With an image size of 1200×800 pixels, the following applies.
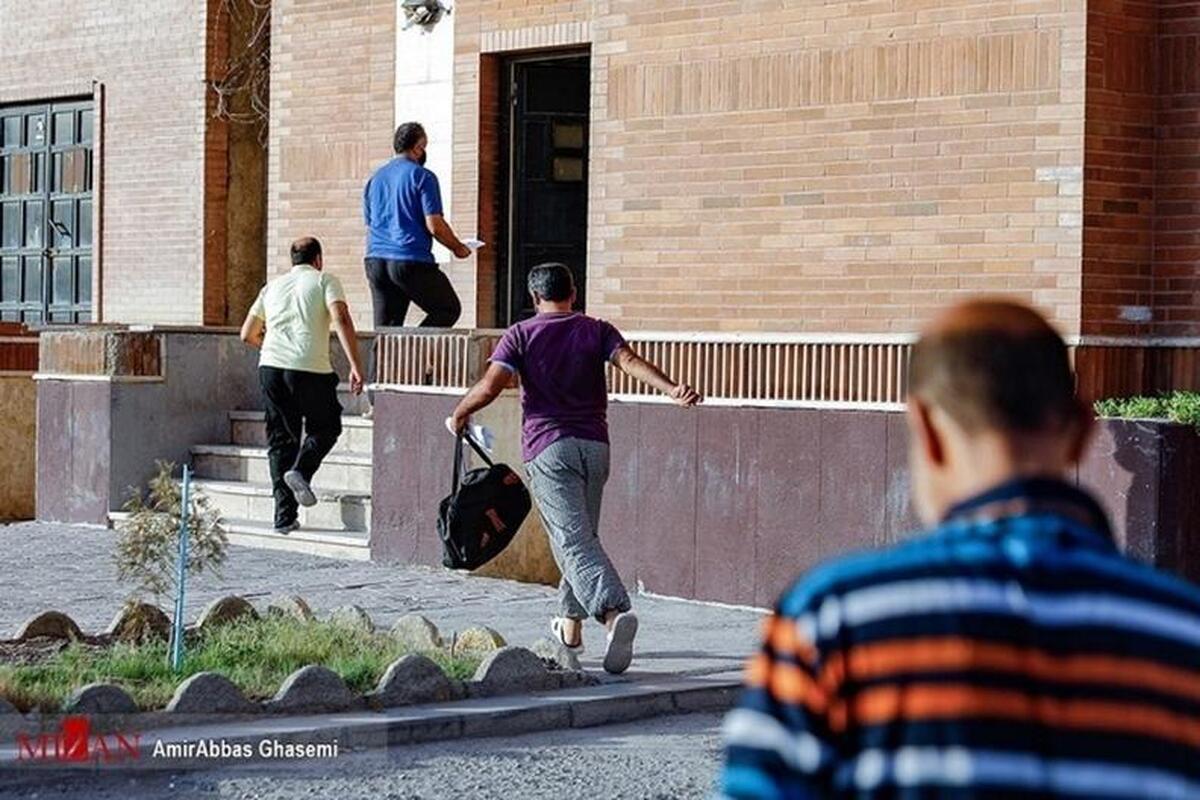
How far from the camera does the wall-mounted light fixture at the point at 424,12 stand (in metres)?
16.5

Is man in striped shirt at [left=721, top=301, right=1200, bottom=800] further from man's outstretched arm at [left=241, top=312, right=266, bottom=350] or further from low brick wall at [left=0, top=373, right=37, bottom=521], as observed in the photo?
low brick wall at [left=0, top=373, right=37, bottom=521]

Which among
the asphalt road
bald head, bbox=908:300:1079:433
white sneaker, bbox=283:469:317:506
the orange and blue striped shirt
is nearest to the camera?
the orange and blue striped shirt

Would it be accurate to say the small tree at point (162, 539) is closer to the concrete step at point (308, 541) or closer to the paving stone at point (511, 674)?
the paving stone at point (511, 674)

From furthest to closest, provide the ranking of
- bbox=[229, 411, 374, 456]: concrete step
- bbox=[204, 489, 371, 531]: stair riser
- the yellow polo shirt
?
bbox=[229, 411, 374, 456]: concrete step → bbox=[204, 489, 371, 531]: stair riser → the yellow polo shirt

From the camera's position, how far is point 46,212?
20922mm

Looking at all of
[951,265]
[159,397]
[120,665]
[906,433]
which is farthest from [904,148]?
[159,397]

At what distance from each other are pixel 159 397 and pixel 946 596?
14.3m

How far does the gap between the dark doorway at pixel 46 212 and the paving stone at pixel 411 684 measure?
11.7 m

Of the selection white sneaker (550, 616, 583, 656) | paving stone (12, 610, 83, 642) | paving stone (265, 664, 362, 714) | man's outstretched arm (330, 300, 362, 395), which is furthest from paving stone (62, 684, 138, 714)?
man's outstretched arm (330, 300, 362, 395)

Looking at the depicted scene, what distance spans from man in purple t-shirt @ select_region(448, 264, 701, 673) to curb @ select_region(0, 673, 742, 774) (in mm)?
550

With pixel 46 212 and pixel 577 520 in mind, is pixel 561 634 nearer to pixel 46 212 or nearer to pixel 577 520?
pixel 577 520

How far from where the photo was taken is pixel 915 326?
1233 centimetres

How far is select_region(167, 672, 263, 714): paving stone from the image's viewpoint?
8.78 metres

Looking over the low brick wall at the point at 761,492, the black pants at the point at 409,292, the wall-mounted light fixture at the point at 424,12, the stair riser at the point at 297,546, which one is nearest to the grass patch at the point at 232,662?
the low brick wall at the point at 761,492
